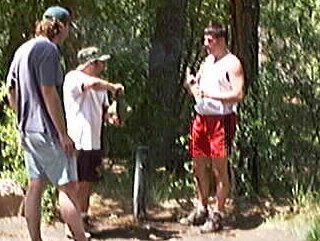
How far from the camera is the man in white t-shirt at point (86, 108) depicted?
817cm

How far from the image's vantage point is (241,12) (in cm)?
1029

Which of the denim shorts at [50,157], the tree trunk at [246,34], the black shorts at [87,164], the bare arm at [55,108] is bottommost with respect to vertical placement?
the black shorts at [87,164]

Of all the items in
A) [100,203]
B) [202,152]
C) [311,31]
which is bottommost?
[100,203]

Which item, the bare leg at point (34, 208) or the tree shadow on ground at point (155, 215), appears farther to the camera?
the tree shadow on ground at point (155, 215)

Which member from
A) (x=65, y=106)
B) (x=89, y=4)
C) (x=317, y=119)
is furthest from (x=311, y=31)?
(x=65, y=106)

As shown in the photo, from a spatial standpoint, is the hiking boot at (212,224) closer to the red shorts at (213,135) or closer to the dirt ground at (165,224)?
the dirt ground at (165,224)

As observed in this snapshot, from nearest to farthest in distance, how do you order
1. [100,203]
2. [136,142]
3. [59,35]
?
[59,35], [100,203], [136,142]

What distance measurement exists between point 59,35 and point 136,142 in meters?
4.46

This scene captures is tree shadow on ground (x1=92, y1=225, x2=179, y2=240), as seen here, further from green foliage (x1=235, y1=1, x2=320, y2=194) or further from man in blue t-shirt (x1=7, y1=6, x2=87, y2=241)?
Result: green foliage (x1=235, y1=1, x2=320, y2=194)

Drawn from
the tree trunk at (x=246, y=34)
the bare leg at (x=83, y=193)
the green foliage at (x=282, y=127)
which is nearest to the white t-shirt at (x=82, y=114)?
the bare leg at (x=83, y=193)

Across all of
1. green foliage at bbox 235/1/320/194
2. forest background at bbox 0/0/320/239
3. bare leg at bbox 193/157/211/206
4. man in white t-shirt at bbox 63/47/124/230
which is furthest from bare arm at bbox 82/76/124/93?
green foliage at bbox 235/1/320/194

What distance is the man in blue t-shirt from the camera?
23.2ft

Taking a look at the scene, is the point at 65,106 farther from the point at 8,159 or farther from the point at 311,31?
the point at 311,31

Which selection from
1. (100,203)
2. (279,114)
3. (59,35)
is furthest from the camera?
(279,114)
